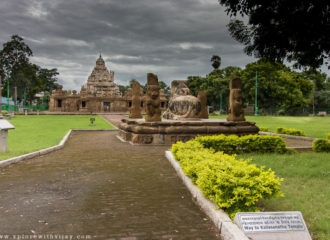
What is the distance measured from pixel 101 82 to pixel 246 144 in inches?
2276

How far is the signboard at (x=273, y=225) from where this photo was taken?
3.09 meters

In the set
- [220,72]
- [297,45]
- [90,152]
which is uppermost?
[220,72]

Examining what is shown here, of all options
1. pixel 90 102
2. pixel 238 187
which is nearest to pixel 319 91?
pixel 90 102

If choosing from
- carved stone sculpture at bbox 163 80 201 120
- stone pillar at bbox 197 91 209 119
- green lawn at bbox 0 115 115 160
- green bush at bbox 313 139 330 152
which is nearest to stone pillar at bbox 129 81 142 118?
carved stone sculpture at bbox 163 80 201 120

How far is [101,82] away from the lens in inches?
2505

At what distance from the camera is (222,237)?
3.35 metres

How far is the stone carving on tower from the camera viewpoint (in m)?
62.7

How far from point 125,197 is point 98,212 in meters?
0.78

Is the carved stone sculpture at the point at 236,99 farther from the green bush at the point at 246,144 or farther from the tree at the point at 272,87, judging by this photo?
the tree at the point at 272,87

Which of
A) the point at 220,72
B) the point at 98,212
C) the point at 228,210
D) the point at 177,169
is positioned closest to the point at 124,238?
the point at 98,212

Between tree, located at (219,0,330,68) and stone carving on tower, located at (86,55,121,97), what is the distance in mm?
50054

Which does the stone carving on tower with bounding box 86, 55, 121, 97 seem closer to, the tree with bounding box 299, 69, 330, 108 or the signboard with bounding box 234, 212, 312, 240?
the tree with bounding box 299, 69, 330, 108

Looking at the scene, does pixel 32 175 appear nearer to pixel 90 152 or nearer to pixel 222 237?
pixel 90 152

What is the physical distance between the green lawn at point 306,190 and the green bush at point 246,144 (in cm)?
151
